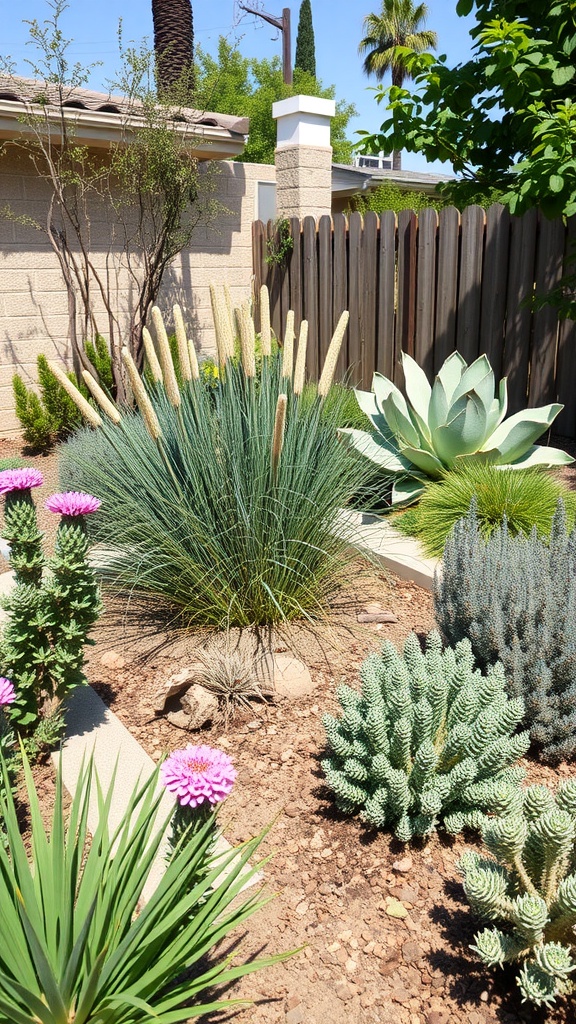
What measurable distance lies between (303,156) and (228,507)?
6.79 meters

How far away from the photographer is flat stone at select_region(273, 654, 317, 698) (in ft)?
9.95

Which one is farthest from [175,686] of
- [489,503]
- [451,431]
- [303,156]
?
[303,156]

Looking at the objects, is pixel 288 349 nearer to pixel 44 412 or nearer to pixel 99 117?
pixel 44 412

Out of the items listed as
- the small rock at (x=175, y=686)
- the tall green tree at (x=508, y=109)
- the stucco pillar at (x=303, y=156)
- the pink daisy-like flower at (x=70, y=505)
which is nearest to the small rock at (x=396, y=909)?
the small rock at (x=175, y=686)

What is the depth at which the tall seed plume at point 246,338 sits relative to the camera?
11.8 ft

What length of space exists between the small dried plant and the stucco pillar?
23.4 ft

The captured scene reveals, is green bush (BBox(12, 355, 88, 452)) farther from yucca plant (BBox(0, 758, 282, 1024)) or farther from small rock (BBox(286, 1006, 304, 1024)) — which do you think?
small rock (BBox(286, 1006, 304, 1024))

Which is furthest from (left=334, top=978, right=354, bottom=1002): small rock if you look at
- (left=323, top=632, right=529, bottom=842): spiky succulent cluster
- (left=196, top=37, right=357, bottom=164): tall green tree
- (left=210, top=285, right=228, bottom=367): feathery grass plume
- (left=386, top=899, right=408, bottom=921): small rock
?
(left=196, top=37, right=357, bottom=164): tall green tree

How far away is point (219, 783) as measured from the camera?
5.45ft

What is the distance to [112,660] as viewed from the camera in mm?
3393

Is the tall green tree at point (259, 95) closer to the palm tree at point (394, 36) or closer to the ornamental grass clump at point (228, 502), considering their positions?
the palm tree at point (394, 36)

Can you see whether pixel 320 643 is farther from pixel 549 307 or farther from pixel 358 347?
pixel 358 347

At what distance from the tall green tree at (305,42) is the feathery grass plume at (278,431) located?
39.4 meters

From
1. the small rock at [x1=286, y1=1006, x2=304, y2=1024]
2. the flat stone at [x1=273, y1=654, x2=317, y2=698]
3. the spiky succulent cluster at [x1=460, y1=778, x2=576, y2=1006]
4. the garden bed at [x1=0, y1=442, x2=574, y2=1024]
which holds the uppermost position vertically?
the spiky succulent cluster at [x1=460, y1=778, x2=576, y2=1006]
